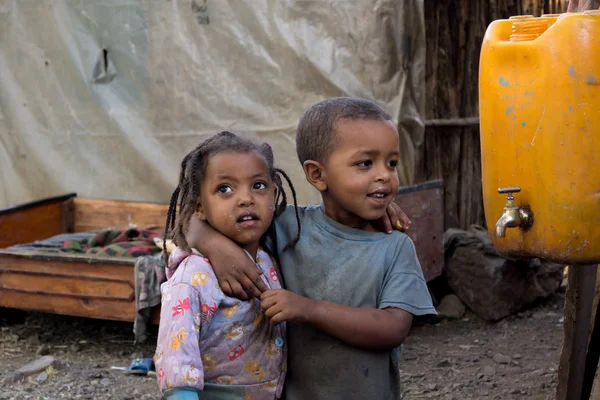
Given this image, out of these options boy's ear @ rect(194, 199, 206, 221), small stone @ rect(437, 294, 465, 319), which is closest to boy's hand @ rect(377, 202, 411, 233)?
boy's ear @ rect(194, 199, 206, 221)

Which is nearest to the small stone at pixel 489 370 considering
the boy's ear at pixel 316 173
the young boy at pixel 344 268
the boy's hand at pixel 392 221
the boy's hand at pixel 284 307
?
the young boy at pixel 344 268

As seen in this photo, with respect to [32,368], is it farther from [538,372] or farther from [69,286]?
[538,372]

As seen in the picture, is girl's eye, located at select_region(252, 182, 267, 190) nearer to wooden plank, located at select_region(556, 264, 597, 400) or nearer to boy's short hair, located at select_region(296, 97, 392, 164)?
boy's short hair, located at select_region(296, 97, 392, 164)

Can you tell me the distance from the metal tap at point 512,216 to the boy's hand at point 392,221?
26 centimetres

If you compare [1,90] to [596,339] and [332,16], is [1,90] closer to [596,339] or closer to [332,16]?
[332,16]

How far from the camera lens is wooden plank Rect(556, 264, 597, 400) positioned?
2996 millimetres

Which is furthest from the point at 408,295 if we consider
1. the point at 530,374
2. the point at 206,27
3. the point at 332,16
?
the point at 206,27

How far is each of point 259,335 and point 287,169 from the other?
354cm

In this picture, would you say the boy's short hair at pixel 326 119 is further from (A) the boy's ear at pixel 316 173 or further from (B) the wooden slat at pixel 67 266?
(B) the wooden slat at pixel 67 266

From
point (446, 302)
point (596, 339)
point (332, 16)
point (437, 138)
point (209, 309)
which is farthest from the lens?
point (437, 138)

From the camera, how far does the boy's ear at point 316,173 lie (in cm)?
230

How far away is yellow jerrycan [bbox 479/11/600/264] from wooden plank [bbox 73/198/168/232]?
162 inches

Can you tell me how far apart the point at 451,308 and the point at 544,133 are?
383 centimetres

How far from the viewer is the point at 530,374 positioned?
14.7 feet
